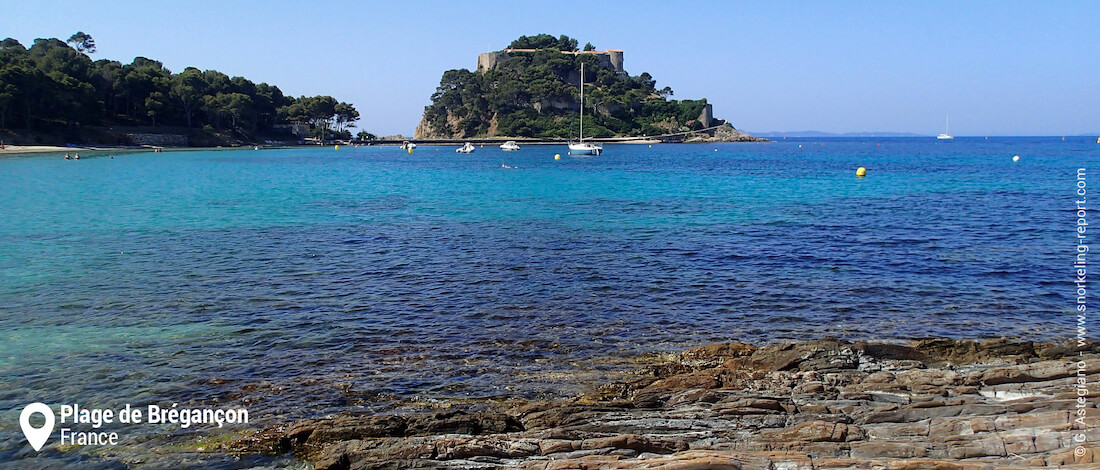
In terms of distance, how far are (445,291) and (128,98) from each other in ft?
343

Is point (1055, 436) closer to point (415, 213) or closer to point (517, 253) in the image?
point (517, 253)

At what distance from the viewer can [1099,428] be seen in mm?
5770

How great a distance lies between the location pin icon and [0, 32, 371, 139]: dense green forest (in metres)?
83.5

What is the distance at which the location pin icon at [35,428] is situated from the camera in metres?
7.32

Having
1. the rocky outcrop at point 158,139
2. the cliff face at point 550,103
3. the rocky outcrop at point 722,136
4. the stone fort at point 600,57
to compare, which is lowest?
the rocky outcrop at point 158,139

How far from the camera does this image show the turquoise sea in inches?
361

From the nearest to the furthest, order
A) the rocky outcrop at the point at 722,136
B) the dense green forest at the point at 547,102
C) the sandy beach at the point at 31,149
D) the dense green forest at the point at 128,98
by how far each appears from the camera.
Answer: the sandy beach at the point at 31,149 → the dense green forest at the point at 128,98 → the dense green forest at the point at 547,102 → the rocky outcrop at the point at 722,136

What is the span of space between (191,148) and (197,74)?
14476 mm

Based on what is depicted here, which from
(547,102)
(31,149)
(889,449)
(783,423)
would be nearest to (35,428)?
(783,423)

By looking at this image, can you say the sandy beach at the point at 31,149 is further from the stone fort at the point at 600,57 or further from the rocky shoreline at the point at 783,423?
the stone fort at the point at 600,57

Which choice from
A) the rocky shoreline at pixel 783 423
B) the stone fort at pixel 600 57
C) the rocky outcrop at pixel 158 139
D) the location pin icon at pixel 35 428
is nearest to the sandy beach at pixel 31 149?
the rocky outcrop at pixel 158 139

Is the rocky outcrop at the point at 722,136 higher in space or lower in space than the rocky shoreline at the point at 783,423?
higher

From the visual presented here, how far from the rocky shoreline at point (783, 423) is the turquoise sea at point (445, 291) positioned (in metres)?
1.27

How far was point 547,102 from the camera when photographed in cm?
16250
